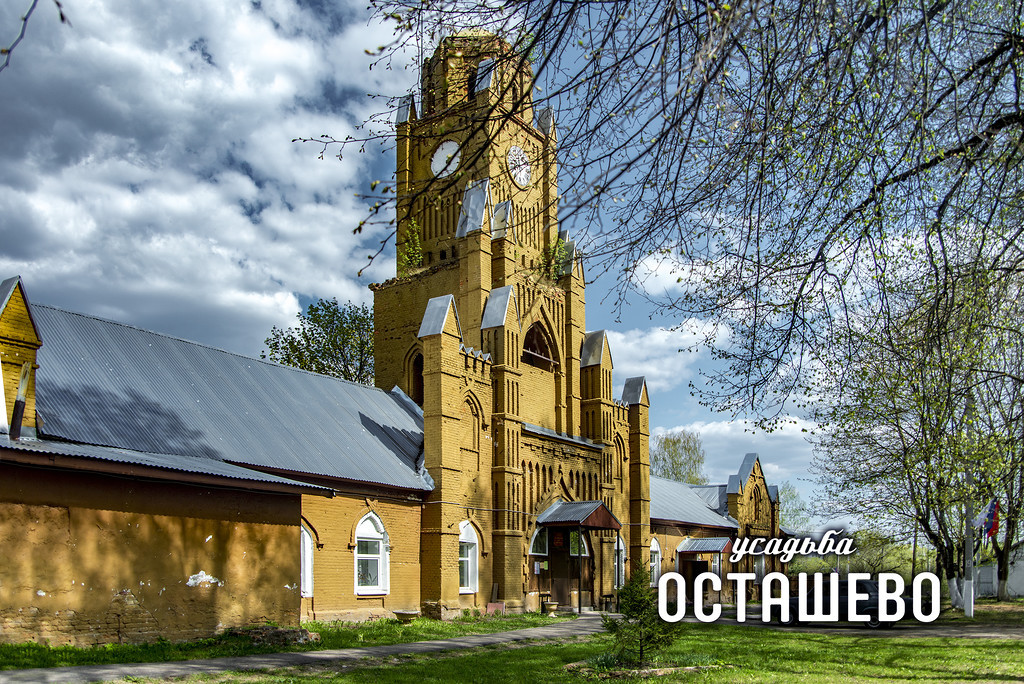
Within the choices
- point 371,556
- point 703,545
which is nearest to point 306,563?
point 371,556

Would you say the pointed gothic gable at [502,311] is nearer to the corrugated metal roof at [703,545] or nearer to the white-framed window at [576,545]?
the white-framed window at [576,545]

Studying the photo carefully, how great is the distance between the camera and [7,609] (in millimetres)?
12281

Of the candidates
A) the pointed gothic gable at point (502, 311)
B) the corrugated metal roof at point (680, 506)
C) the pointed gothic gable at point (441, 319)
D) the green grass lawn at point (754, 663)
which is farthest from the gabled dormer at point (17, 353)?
the corrugated metal roof at point (680, 506)

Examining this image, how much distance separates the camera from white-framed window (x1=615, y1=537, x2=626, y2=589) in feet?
103

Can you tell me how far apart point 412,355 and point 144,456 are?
14.5m

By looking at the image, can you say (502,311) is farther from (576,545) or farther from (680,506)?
(680,506)

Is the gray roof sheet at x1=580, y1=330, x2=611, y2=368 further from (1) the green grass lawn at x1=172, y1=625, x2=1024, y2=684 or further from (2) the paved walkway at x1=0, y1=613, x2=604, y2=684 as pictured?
(1) the green grass lawn at x1=172, y1=625, x2=1024, y2=684

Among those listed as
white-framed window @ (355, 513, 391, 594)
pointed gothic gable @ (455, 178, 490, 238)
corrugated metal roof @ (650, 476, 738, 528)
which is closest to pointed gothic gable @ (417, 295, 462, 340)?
pointed gothic gable @ (455, 178, 490, 238)

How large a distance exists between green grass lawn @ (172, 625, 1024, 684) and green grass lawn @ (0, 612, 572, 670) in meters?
2.23

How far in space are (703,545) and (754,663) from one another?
2698cm

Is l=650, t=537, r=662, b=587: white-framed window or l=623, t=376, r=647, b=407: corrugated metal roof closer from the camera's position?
l=623, t=376, r=647, b=407: corrugated metal roof

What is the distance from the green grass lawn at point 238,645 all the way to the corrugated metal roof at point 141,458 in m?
2.77

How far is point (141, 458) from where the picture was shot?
47.5 feet

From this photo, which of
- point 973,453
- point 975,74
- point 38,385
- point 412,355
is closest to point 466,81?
point 975,74
